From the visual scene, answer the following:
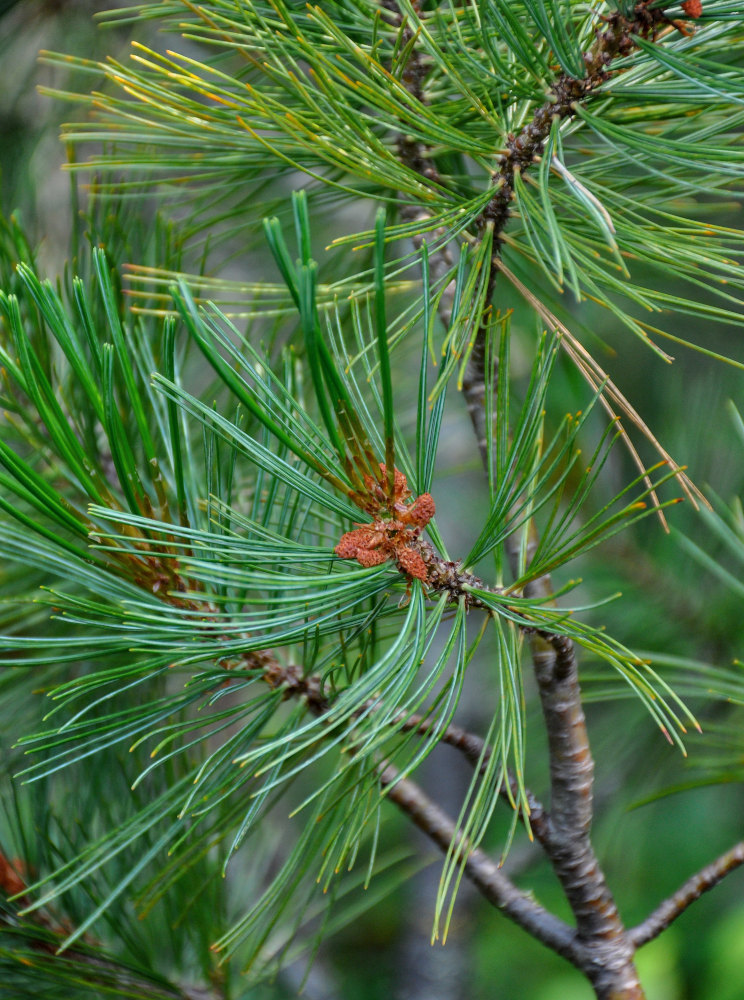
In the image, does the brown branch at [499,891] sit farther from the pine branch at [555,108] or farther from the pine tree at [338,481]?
the pine branch at [555,108]

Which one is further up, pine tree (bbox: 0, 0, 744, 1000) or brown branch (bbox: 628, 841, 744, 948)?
pine tree (bbox: 0, 0, 744, 1000)

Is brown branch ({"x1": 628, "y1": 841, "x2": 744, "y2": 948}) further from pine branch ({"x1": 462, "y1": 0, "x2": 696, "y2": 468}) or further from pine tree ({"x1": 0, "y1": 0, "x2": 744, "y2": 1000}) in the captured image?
pine branch ({"x1": 462, "y1": 0, "x2": 696, "y2": 468})

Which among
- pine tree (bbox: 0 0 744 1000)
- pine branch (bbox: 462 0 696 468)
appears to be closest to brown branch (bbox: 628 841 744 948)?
pine tree (bbox: 0 0 744 1000)

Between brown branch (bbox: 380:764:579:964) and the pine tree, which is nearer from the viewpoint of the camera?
the pine tree

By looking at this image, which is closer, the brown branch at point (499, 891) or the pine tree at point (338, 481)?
the pine tree at point (338, 481)

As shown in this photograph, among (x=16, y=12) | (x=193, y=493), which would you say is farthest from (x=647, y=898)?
(x=16, y=12)

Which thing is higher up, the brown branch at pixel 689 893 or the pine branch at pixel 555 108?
the pine branch at pixel 555 108

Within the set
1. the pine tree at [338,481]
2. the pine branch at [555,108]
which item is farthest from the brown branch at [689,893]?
the pine branch at [555,108]

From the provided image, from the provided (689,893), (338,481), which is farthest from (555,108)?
(689,893)

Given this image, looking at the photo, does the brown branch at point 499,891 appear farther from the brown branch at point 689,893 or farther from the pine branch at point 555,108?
the pine branch at point 555,108
